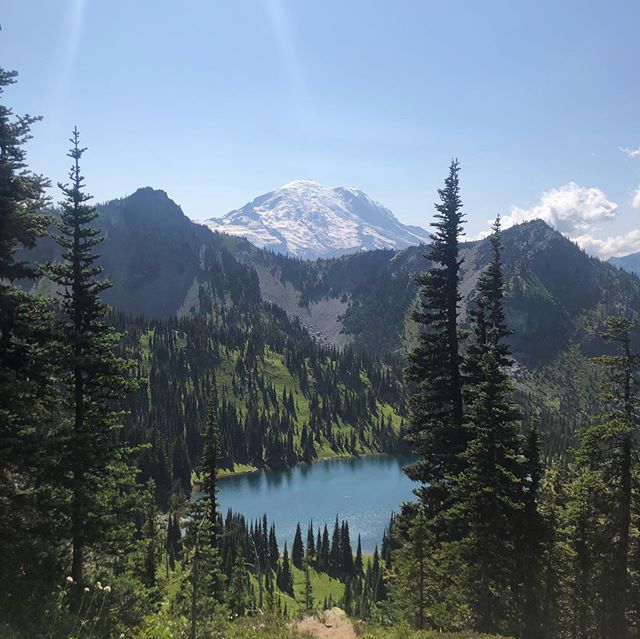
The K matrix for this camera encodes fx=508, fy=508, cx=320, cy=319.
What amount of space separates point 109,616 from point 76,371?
29.4 feet

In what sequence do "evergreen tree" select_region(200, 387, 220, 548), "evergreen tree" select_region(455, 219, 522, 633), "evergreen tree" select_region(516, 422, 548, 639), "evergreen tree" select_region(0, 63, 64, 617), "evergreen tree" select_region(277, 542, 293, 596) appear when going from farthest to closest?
"evergreen tree" select_region(277, 542, 293, 596), "evergreen tree" select_region(200, 387, 220, 548), "evergreen tree" select_region(516, 422, 548, 639), "evergreen tree" select_region(455, 219, 522, 633), "evergreen tree" select_region(0, 63, 64, 617)

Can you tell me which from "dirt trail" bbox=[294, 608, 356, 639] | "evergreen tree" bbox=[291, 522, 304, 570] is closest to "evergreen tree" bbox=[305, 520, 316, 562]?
"evergreen tree" bbox=[291, 522, 304, 570]

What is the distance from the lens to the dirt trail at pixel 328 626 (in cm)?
2828

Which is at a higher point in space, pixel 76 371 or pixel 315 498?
pixel 76 371

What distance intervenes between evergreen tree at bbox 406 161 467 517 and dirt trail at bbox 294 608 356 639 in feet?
28.9

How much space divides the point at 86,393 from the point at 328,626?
20943mm

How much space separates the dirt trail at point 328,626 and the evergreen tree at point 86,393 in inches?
548

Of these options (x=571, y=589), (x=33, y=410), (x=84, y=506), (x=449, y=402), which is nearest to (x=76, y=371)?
(x=33, y=410)

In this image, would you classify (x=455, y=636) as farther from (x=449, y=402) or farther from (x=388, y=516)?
(x=388, y=516)

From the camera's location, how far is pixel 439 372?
28.0 meters

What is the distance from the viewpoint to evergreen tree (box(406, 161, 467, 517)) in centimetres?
2714

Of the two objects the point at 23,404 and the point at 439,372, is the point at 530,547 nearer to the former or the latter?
the point at 439,372

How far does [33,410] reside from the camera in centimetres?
1958

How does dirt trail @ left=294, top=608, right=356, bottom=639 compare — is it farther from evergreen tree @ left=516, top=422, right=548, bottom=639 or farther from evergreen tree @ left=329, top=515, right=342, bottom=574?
evergreen tree @ left=329, top=515, right=342, bottom=574
